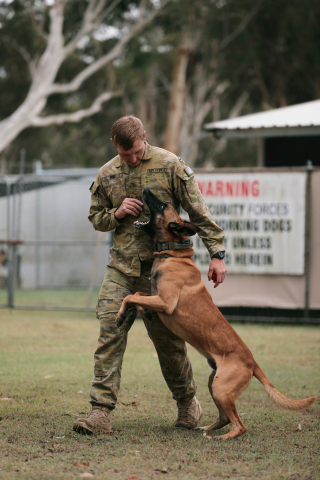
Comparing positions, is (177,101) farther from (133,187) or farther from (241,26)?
(133,187)

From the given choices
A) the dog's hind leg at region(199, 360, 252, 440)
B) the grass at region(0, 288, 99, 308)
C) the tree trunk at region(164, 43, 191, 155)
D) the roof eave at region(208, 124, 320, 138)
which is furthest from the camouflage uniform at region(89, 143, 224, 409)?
the tree trunk at region(164, 43, 191, 155)

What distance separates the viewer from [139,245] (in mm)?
4250

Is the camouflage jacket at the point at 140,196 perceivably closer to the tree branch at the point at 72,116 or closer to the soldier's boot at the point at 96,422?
the soldier's boot at the point at 96,422

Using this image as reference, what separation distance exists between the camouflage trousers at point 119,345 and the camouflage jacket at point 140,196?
11 cm

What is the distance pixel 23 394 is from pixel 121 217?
2.02m

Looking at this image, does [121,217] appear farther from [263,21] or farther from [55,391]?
[263,21]

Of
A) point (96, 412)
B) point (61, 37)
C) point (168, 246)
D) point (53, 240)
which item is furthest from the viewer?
point (61, 37)

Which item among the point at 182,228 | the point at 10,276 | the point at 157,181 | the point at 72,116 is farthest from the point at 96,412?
the point at 72,116

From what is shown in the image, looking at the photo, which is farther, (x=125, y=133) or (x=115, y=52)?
(x=115, y=52)

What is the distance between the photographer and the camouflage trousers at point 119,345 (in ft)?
13.4

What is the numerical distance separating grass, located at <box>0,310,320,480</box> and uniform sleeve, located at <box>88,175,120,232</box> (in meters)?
1.40

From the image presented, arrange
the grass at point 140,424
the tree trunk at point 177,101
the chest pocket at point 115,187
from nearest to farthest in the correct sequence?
the grass at point 140,424 < the chest pocket at point 115,187 < the tree trunk at point 177,101

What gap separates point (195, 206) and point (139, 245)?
475 millimetres

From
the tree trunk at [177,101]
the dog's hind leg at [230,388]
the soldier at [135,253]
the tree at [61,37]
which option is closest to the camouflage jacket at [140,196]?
the soldier at [135,253]
